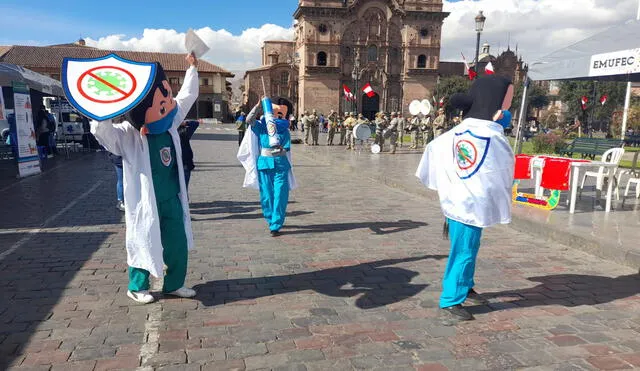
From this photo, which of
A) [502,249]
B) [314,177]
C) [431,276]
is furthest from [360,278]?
[314,177]

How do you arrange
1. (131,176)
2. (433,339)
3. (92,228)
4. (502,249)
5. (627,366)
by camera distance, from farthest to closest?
1. (92,228)
2. (502,249)
3. (131,176)
4. (433,339)
5. (627,366)

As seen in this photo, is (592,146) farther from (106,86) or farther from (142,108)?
(106,86)

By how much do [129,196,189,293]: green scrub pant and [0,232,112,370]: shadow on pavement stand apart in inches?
18.7

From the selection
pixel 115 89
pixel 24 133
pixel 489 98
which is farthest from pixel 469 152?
pixel 24 133

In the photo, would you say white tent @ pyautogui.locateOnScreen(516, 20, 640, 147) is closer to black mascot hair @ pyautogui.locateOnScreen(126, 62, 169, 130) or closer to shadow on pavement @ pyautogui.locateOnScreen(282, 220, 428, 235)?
shadow on pavement @ pyautogui.locateOnScreen(282, 220, 428, 235)

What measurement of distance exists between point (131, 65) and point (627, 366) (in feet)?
13.4

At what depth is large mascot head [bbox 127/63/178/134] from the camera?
3.60 metres

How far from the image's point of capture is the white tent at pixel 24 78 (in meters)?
11.3

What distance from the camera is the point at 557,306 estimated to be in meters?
4.04

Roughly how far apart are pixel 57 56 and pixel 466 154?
75351mm

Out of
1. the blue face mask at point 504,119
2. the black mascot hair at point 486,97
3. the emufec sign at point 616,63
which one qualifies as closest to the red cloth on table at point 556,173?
the emufec sign at point 616,63

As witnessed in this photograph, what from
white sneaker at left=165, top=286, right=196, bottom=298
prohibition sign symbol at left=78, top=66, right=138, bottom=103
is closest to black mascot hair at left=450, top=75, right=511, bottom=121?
prohibition sign symbol at left=78, top=66, right=138, bottom=103

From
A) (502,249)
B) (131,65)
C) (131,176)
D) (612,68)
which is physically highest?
(612,68)

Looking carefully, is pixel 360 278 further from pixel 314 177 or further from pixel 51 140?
pixel 51 140
